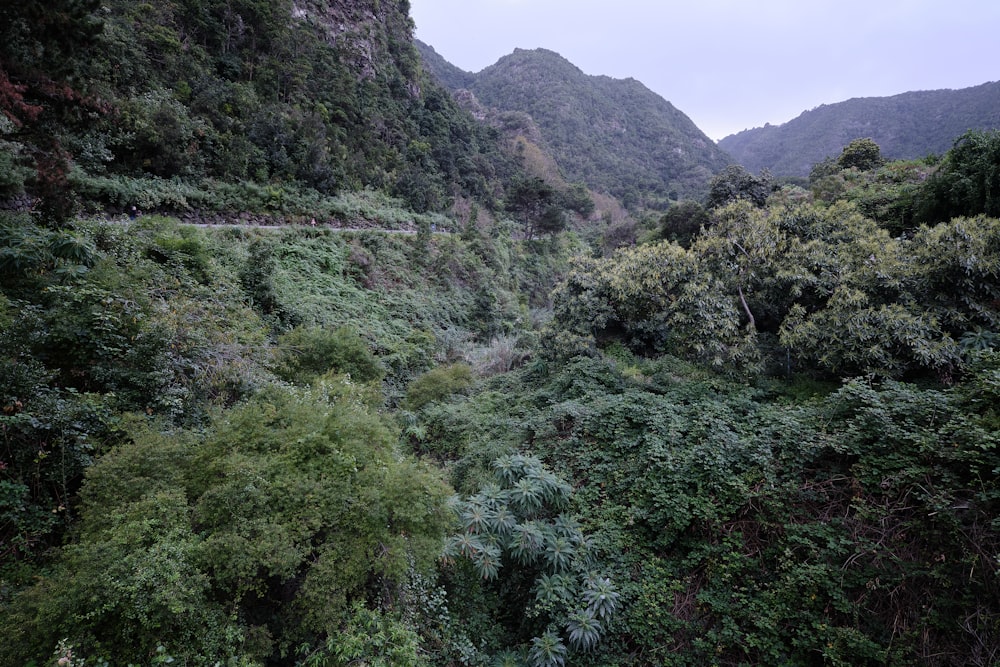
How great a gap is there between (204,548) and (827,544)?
6307 millimetres

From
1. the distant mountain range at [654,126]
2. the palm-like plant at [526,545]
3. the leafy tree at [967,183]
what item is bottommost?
the palm-like plant at [526,545]

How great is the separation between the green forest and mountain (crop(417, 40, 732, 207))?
1798 inches

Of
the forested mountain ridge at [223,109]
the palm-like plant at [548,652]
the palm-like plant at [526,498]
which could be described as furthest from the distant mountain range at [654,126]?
the palm-like plant at [548,652]

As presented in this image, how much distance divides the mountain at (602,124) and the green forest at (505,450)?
45.7 m

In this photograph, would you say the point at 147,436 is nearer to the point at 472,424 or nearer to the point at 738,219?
the point at 472,424

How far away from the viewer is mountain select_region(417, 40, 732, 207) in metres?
59.1

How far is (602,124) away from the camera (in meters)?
71.6

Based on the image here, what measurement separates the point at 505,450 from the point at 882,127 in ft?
225

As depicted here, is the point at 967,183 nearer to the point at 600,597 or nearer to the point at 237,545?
the point at 600,597

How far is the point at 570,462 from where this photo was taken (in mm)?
7500

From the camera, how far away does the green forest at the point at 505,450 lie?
3.37 m

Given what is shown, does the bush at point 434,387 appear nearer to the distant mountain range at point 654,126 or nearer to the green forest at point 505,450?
the green forest at point 505,450

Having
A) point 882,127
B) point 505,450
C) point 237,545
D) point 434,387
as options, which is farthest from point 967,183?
point 882,127

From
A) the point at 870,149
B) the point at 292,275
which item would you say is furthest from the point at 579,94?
the point at 292,275
